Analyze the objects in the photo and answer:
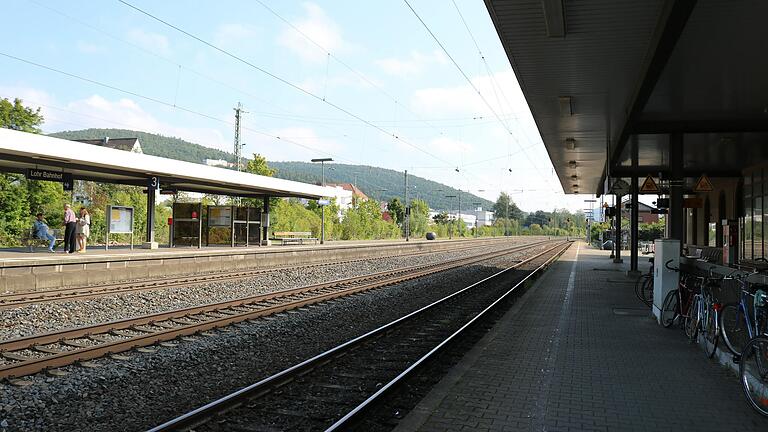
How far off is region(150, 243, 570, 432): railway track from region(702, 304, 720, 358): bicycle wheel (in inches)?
133

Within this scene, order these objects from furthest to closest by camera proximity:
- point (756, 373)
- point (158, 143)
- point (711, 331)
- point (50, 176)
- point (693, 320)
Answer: point (158, 143) < point (50, 176) < point (693, 320) < point (711, 331) < point (756, 373)

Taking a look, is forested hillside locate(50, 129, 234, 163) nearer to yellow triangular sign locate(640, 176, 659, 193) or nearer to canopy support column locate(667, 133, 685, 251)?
yellow triangular sign locate(640, 176, 659, 193)

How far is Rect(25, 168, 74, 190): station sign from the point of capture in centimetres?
1916

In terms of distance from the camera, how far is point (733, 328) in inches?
261

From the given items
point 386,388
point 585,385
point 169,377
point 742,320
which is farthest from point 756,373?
point 169,377

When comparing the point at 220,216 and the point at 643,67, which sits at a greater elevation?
the point at 643,67

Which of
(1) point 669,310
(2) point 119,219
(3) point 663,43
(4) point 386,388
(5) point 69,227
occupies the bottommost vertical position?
(4) point 386,388

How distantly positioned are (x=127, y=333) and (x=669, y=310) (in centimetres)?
878

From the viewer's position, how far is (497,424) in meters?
4.82

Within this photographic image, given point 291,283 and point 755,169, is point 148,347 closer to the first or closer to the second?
point 291,283

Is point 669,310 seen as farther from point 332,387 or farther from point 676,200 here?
point 332,387

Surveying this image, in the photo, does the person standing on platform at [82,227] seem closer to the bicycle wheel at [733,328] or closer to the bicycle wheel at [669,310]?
the bicycle wheel at [669,310]

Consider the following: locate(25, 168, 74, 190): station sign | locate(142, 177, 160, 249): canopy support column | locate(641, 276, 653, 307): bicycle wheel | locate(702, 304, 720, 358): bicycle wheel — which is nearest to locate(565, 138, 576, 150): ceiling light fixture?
locate(641, 276, 653, 307): bicycle wheel

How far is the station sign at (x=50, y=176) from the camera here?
19.2 meters
